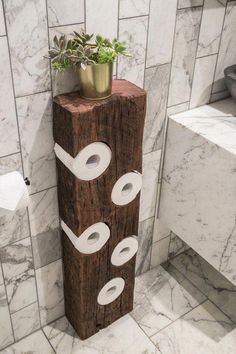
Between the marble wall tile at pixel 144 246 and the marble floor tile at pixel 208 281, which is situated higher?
the marble wall tile at pixel 144 246

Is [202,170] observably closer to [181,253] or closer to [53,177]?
[53,177]

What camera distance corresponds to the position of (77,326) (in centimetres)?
180

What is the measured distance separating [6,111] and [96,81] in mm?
290

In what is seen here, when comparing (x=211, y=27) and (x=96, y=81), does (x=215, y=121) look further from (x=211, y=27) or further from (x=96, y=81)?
(x=96, y=81)

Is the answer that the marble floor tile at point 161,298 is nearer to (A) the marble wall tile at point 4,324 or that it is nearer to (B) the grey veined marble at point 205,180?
(B) the grey veined marble at point 205,180

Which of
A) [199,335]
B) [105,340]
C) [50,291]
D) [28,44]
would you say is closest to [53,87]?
[28,44]

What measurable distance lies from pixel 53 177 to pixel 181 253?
105 cm

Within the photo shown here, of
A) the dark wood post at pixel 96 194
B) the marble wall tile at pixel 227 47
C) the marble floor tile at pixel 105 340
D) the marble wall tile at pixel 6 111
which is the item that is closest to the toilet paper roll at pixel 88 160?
the dark wood post at pixel 96 194

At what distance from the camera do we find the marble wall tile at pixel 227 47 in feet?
5.27

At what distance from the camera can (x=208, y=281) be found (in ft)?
6.88

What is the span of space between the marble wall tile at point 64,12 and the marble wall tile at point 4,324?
0.99 meters

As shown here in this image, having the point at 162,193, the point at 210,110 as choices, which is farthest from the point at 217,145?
the point at 162,193

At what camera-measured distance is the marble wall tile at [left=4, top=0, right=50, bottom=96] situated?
115 cm

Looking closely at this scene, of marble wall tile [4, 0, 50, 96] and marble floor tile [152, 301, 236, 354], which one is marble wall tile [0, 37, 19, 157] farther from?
marble floor tile [152, 301, 236, 354]
